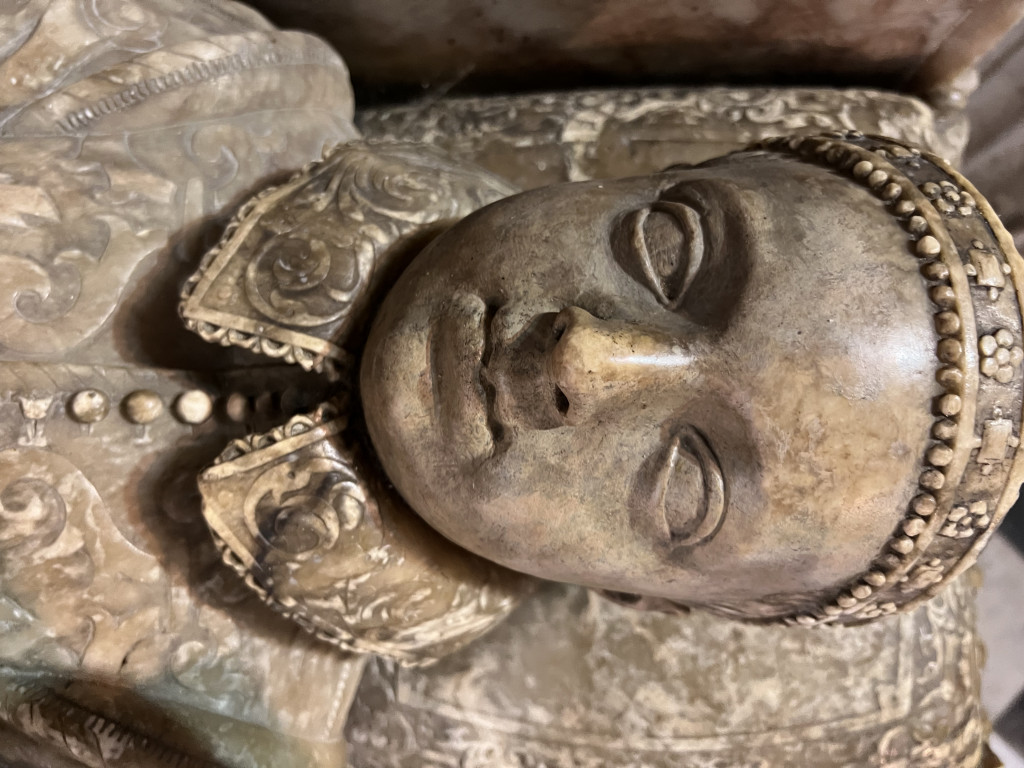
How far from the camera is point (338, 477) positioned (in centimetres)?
122

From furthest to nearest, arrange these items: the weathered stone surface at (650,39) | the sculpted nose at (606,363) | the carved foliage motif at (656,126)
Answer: the carved foliage motif at (656,126) → the weathered stone surface at (650,39) → the sculpted nose at (606,363)

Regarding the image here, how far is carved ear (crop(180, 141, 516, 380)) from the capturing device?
119cm

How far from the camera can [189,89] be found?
129cm

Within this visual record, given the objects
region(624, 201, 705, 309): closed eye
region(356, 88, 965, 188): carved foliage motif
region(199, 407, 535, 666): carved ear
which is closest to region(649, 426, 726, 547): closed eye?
region(624, 201, 705, 309): closed eye

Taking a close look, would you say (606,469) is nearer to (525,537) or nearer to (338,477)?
(525,537)

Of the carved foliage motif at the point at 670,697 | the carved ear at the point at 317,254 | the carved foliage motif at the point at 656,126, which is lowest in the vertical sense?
the carved foliage motif at the point at 670,697

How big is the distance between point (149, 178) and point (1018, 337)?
1312mm

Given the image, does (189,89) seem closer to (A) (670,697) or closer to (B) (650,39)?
(B) (650,39)

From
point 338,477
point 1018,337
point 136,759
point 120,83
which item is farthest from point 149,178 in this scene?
point 1018,337

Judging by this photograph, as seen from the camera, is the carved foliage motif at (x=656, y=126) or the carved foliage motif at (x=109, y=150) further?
the carved foliage motif at (x=656, y=126)

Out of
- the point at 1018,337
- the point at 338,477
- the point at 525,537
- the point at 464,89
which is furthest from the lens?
the point at 464,89

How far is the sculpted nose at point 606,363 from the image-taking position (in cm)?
93

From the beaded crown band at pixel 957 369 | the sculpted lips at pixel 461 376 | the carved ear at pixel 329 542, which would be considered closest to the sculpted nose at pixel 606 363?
the sculpted lips at pixel 461 376

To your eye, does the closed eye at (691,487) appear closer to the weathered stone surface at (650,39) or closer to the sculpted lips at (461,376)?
the sculpted lips at (461,376)
